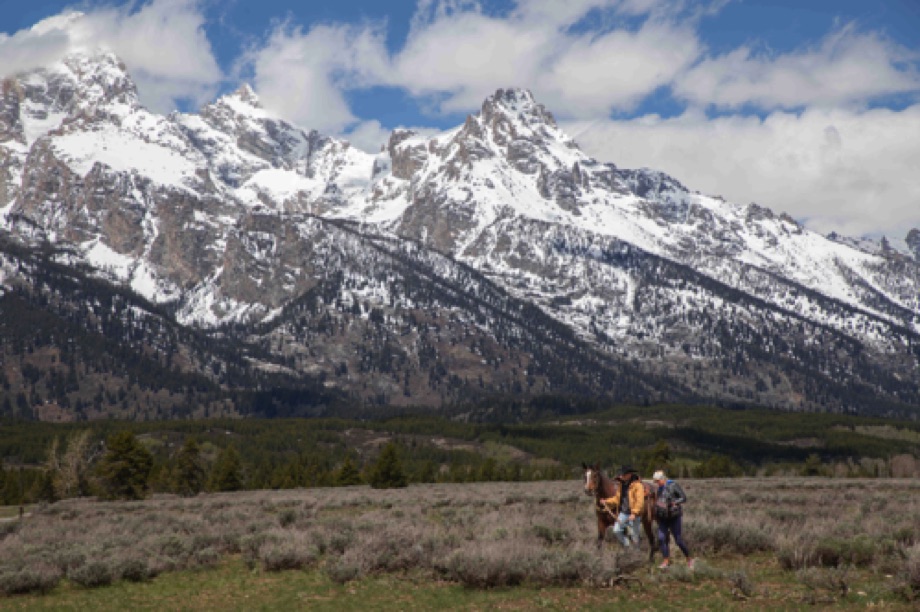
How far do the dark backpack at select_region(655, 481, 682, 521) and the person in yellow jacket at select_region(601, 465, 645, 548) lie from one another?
2.56 ft

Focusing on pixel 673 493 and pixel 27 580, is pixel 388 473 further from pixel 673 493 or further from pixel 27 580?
pixel 673 493

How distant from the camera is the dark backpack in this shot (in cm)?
2058

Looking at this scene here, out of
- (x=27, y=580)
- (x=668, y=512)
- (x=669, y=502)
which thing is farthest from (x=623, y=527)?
(x=27, y=580)

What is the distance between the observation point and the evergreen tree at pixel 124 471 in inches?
2933

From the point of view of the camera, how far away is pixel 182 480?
86562 millimetres

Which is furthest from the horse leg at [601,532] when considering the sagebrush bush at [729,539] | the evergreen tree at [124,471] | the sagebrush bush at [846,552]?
the evergreen tree at [124,471]

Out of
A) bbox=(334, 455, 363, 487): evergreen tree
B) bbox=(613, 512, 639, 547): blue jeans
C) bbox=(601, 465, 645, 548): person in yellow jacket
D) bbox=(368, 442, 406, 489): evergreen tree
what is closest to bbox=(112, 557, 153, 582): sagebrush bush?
bbox=(601, 465, 645, 548): person in yellow jacket

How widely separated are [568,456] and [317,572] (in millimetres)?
176107

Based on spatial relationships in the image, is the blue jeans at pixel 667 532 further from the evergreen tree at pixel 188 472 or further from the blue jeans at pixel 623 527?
the evergreen tree at pixel 188 472

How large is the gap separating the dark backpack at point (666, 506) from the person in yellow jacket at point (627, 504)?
780mm

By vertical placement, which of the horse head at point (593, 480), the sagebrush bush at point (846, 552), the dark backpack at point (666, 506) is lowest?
the sagebrush bush at point (846, 552)

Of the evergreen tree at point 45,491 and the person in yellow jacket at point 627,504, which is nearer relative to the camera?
the person in yellow jacket at point 627,504

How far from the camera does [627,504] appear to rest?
72.5ft

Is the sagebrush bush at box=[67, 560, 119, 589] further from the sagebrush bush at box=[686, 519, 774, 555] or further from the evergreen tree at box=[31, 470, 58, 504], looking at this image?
the evergreen tree at box=[31, 470, 58, 504]
